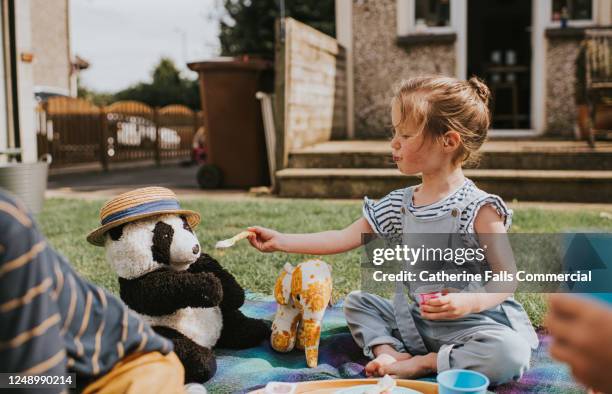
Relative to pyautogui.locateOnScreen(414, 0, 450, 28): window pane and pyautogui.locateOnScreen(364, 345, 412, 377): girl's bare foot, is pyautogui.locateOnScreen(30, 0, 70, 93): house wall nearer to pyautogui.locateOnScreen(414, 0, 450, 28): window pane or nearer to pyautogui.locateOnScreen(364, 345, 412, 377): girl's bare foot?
pyautogui.locateOnScreen(414, 0, 450, 28): window pane

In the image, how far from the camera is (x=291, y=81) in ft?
24.2

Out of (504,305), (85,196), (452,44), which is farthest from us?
(452,44)

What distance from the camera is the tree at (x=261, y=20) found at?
18266mm

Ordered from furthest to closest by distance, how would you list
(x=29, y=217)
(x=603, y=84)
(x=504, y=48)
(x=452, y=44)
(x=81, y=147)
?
(x=81, y=147) → (x=504, y=48) → (x=452, y=44) → (x=603, y=84) → (x=29, y=217)

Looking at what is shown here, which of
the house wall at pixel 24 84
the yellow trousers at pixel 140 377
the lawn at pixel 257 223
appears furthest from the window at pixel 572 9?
the yellow trousers at pixel 140 377

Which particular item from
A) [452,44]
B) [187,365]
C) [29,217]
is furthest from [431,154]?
[452,44]

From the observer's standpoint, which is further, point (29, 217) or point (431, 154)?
point (431, 154)

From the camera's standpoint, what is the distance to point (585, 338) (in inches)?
31.6

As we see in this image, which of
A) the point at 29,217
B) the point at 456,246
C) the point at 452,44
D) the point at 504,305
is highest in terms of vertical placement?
the point at 452,44

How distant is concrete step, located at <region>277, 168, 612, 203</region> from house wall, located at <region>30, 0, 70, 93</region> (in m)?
16.1

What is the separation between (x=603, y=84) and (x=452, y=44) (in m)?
2.72

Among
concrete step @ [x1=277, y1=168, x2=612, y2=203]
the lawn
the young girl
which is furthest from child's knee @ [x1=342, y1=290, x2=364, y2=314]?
concrete step @ [x1=277, y1=168, x2=612, y2=203]

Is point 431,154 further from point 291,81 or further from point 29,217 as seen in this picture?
point 291,81

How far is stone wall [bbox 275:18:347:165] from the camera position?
7.32 meters
